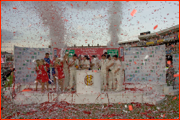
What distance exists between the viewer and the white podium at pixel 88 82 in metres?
5.75

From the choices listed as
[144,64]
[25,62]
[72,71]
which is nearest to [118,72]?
[72,71]

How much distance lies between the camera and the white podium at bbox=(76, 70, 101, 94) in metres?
5.75

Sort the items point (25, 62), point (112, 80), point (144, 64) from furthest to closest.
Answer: point (144, 64) → point (25, 62) → point (112, 80)

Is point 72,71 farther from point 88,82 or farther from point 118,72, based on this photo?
point 118,72

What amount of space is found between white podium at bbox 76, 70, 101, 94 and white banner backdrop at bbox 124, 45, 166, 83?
4193 millimetres

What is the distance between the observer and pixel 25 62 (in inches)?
352

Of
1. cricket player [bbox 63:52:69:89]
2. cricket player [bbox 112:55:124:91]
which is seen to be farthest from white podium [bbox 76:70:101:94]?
cricket player [bbox 112:55:124:91]

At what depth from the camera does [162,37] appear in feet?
108

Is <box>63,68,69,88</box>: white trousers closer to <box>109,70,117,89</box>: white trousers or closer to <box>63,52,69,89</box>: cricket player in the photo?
<box>63,52,69,89</box>: cricket player

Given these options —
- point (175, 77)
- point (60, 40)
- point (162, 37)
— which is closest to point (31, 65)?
point (60, 40)

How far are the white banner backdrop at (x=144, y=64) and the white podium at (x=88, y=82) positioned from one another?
13.8 ft

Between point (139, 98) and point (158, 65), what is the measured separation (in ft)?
13.7

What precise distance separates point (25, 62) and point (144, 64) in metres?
7.26

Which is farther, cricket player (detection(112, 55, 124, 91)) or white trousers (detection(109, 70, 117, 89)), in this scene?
white trousers (detection(109, 70, 117, 89))
